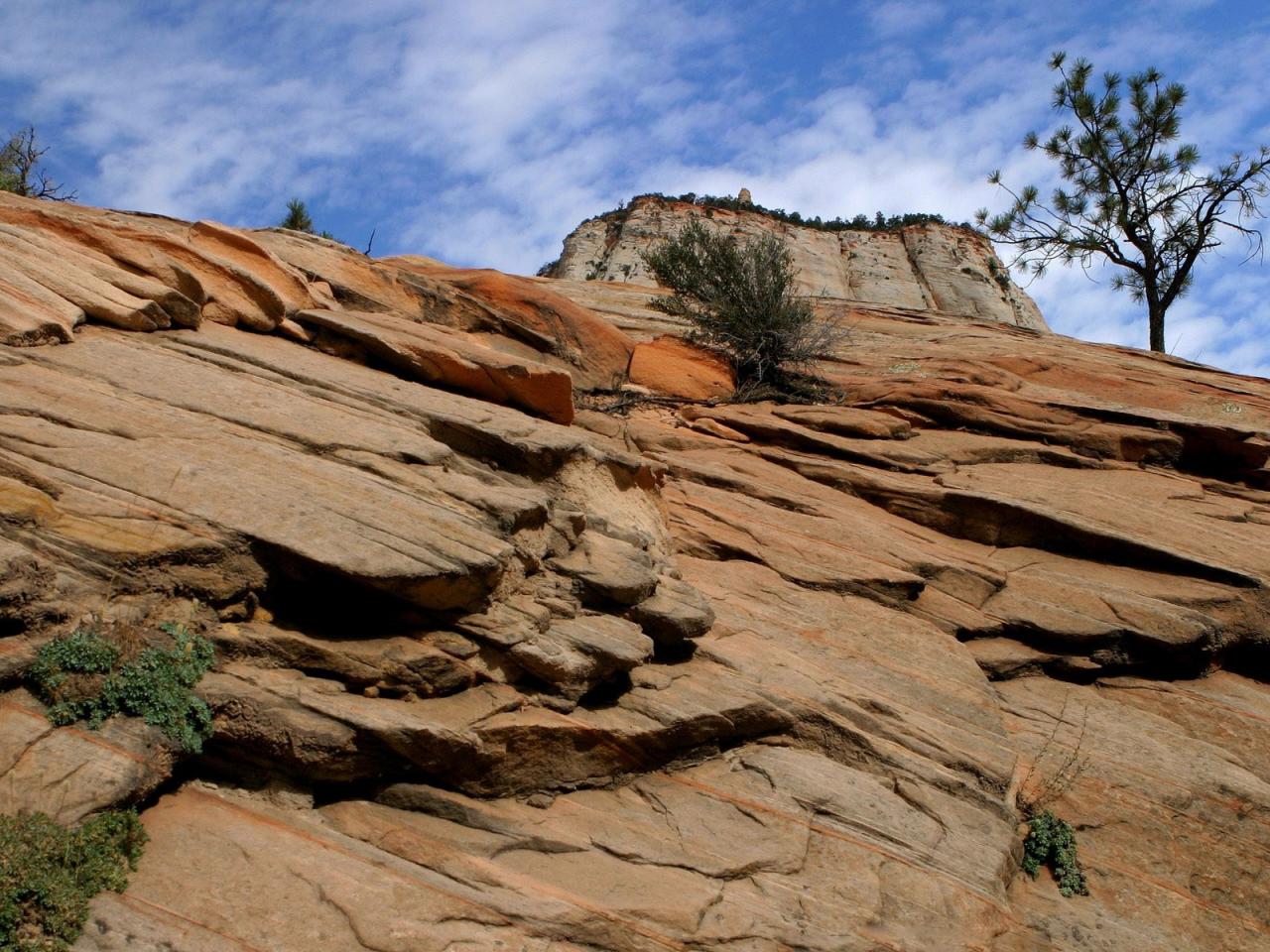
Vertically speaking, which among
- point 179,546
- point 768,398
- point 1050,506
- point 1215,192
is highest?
point 1215,192

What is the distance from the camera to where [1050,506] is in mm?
10211

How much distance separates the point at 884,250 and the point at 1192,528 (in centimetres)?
2657

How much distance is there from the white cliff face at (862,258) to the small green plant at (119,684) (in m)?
26.7

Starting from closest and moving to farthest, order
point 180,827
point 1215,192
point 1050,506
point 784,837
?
point 180,827
point 784,837
point 1050,506
point 1215,192

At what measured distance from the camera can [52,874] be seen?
359cm

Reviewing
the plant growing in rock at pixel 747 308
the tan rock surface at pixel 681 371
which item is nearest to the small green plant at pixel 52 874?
the tan rock surface at pixel 681 371

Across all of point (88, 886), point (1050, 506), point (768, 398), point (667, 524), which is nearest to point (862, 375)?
point (768, 398)

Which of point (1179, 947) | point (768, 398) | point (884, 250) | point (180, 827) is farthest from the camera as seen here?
point (884, 250)

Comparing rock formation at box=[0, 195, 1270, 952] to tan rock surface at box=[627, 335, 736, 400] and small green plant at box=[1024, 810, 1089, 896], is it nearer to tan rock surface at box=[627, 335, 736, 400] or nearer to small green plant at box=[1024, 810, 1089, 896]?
small green plant at box=[1024, 810, 1089, 896]

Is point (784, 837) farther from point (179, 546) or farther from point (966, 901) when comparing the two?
point (179, 546)

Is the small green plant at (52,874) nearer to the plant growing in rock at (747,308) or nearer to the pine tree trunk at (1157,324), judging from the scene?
the plant growing in rock at (747,308)

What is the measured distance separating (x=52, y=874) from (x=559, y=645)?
2.90 m

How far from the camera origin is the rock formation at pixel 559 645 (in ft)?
14.8

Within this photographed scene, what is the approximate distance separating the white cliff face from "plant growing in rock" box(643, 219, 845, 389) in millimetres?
14735
